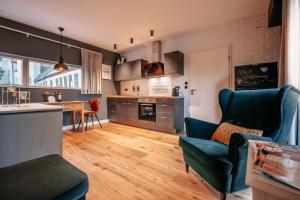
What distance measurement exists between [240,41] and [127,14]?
2.61 m

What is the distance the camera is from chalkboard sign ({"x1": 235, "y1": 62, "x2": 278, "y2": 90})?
9.24ft

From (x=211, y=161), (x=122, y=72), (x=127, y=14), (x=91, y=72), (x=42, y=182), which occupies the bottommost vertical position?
(x=211, y=161)

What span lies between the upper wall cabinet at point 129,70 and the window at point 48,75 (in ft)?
4.39

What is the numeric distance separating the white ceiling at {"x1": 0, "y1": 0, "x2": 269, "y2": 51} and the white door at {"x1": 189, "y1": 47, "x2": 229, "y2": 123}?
760 mm

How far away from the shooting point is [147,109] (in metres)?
4.29

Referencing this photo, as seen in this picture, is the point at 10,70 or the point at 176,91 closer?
the point at 10,70

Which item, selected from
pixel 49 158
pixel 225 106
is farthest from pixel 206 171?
pixel 49 158

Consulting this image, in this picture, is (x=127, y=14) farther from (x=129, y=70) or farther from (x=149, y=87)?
(x=149, y=87)

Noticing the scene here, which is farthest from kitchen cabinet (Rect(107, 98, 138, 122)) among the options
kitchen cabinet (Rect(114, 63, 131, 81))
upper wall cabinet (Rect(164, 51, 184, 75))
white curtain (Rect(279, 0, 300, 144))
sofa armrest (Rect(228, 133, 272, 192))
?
white curtain (Rect(279, 0, 300, 144))

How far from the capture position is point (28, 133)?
5.73ft

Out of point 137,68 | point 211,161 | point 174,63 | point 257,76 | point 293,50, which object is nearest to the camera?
point 211,161

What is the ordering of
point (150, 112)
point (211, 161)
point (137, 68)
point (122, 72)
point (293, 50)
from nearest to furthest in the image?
1. point (211, 161)
2. point (293, 50)
3. point (150, 112)
4. point (137, 68)
5. point (122, 72)


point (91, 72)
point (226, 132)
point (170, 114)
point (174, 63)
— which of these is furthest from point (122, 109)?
point (226, 132)

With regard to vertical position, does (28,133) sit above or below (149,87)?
below
